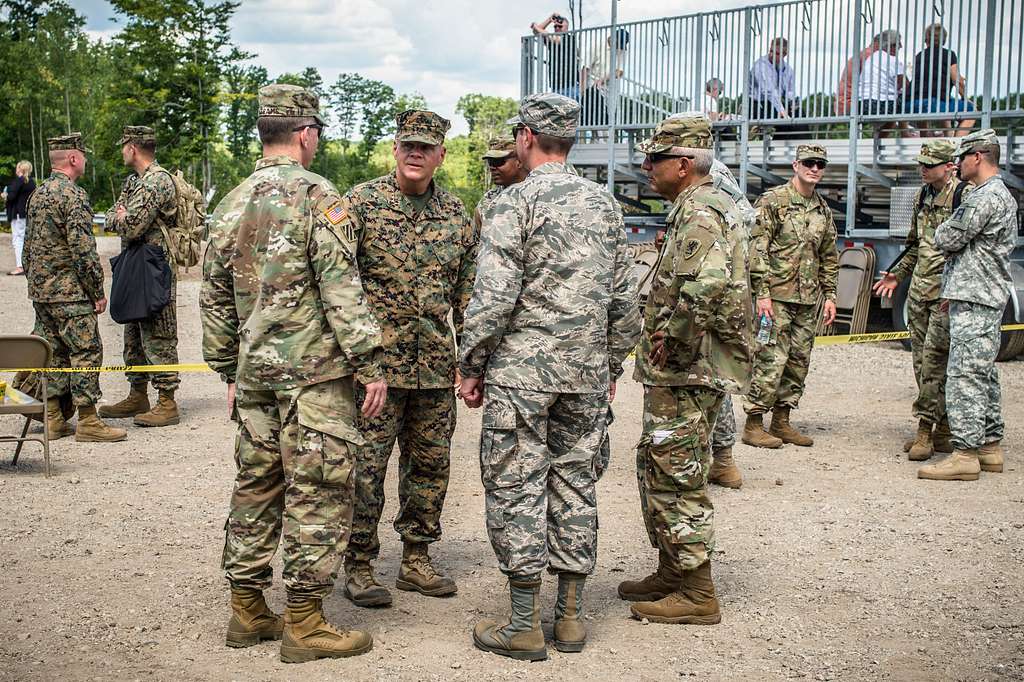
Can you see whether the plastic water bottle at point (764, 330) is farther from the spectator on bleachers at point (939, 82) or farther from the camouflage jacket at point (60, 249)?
the spectator on bleachers at point (939, 82)

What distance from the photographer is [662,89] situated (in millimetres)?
14508

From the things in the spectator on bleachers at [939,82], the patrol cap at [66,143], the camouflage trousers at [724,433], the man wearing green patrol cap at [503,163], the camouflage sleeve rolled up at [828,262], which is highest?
the spectator on bleachers at [939,82]

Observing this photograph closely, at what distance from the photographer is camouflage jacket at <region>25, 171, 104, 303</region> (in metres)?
7.83

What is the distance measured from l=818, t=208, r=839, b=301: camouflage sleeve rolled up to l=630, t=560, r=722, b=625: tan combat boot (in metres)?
4.00

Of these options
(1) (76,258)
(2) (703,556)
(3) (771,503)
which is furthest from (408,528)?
(1) (76,258)

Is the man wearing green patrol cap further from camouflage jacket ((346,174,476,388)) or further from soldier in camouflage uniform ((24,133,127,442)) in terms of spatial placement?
soldier in camouflage uniform ((24,133,127,442))

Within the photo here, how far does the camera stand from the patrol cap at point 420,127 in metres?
4.75

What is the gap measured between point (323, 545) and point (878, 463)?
4.81 metres

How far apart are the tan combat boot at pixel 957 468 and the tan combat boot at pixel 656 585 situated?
3.04 metres

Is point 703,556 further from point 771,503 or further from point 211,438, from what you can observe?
point 211,438

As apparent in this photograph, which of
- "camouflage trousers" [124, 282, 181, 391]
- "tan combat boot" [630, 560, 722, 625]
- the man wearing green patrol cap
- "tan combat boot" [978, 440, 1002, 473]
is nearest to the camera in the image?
"tan combat boot" [630, 560, 722, 625]

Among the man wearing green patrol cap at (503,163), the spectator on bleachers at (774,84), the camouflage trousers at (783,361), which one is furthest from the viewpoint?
the spectator on bleachers at (774,84)

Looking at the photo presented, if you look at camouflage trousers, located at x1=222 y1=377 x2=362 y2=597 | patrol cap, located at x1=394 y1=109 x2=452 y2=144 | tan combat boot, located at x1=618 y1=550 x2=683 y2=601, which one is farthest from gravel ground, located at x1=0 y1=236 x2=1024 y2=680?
patrol cap, located at x1=394 y1=109 x2=452 y2=144

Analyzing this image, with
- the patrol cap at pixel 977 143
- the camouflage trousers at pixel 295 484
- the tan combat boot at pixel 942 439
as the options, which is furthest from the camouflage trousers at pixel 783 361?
the camouflage trousers at pixel 295 484
